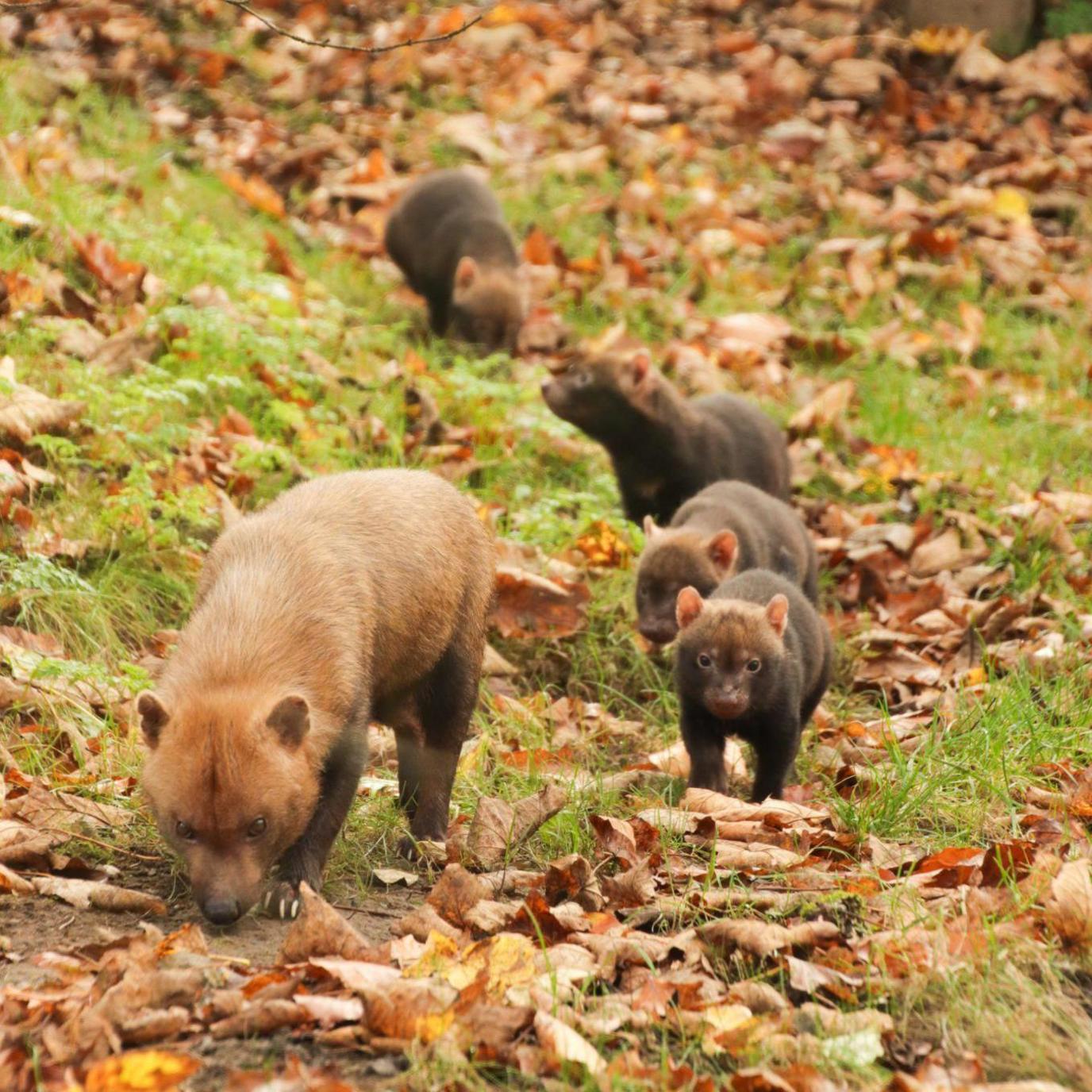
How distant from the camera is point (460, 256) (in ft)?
39.8

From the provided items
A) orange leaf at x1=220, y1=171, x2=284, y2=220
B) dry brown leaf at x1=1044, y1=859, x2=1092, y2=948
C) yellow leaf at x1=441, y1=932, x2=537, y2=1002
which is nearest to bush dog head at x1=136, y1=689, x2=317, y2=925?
yellow leaf at x1=441, y1=932, x2=537, y2=1002

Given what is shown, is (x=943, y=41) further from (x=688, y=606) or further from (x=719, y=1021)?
(x=719, y=1021)

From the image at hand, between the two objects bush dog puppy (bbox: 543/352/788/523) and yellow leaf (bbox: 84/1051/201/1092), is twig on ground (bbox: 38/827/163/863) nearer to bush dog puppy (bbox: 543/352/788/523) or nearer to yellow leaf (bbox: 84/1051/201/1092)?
yellow leaf (bbox: 84/1051/201/1092)

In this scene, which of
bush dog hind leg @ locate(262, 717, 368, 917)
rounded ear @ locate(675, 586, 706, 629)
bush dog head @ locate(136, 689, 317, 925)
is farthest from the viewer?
rounded ear @ locate(675, 586, 706, 629)

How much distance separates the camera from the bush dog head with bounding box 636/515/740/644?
7648 mm

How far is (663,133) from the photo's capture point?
48.4 feet

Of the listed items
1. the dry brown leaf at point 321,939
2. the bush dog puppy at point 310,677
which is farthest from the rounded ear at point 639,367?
the dry brown leaf at point 321,939

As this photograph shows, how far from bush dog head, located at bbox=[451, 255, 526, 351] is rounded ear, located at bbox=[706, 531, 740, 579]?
4.14m

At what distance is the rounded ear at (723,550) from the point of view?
7871mm

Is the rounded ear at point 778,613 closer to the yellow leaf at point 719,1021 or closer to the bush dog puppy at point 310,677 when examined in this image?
the bush dog puppy at point 310,677

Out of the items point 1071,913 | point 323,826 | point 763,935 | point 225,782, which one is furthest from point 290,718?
point 1071,913

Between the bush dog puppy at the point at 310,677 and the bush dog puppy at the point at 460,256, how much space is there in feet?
19.6

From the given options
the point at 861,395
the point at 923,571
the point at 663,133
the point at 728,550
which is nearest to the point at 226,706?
the point at 728,550

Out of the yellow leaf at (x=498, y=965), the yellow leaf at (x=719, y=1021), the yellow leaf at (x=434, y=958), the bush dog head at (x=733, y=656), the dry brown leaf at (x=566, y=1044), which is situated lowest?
the bush dog head at (x=733, y=656)
